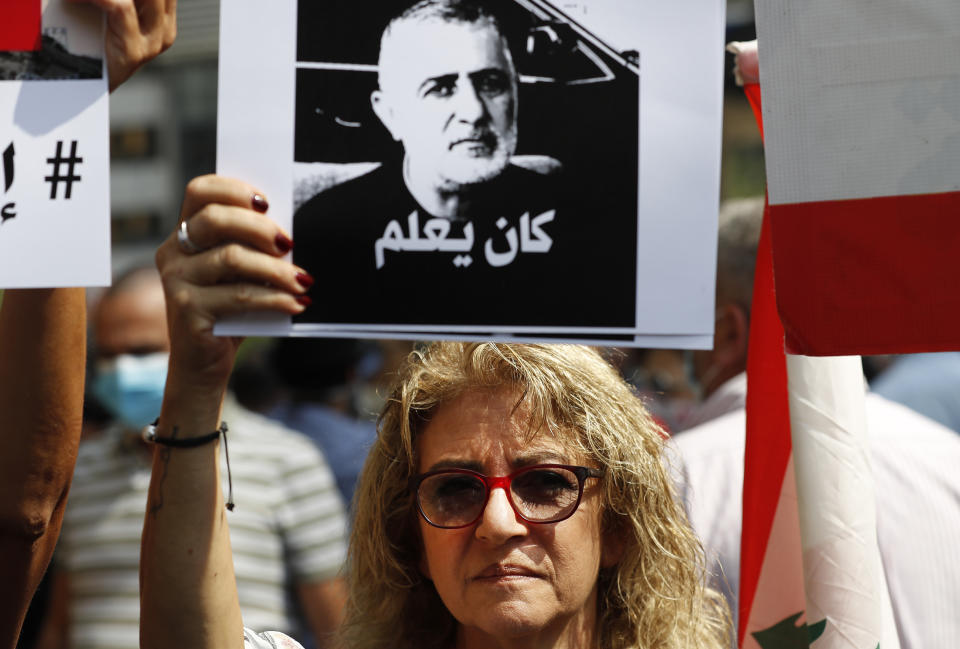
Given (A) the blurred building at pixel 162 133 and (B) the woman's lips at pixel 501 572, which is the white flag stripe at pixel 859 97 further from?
(A) the blurred building at pixel 162 133

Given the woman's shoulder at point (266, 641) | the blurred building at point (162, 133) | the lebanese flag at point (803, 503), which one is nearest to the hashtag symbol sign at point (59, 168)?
the woman's shoulder at point (266, 641)

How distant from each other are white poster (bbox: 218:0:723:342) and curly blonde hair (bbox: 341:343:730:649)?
0.54 meters

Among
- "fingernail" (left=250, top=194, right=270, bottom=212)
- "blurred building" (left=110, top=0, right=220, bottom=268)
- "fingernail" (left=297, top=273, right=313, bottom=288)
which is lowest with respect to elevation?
"fingernail" (left=297, top=273, right=313, bottom=288)

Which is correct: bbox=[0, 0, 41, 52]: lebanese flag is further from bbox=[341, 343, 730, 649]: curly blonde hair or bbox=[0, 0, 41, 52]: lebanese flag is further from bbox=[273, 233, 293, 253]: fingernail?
bbox=[341, 343, 730, 649]: curly blonde hair

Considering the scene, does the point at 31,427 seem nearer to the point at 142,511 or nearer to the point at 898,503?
the point at 142,511

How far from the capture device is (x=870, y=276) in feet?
5.51

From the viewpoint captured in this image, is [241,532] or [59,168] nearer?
[59,168]

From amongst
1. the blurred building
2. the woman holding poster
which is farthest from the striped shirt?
the blurred building

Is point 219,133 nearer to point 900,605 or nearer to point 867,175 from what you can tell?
point 867,175

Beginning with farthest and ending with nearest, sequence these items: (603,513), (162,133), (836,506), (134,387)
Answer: (162,133), (134,387), (603,513), (836,506)

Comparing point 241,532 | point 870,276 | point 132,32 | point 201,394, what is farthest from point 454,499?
point 241,532

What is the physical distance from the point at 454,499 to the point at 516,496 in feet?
0.36

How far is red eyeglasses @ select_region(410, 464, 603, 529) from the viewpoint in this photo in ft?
6.67

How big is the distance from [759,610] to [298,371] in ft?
13.4
